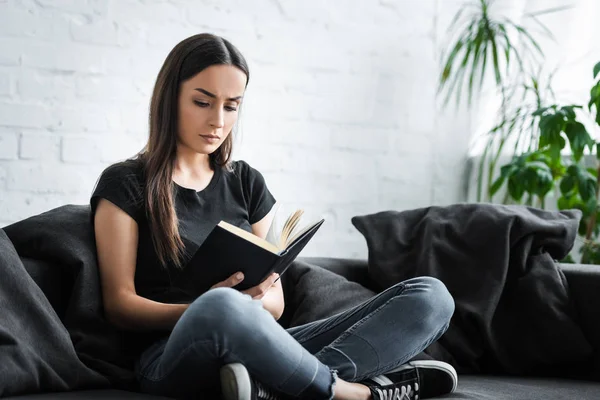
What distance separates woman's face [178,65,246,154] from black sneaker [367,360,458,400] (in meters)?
0.69

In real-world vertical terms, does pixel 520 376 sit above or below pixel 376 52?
below

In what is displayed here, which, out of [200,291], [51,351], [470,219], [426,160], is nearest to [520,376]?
[470,219]

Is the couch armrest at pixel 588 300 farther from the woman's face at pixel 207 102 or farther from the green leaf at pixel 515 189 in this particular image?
the woman's face at pixel 207 102

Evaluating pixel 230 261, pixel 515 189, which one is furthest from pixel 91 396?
pixel 515 189

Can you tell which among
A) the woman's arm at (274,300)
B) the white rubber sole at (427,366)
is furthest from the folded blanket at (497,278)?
the woman's arm at (274,300)

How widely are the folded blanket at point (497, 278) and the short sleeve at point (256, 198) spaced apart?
37 cm

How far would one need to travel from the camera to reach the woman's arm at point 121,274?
A: 5.96ft

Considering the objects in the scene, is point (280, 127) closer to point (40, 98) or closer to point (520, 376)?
point (40, 98)

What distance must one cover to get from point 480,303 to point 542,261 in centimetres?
22

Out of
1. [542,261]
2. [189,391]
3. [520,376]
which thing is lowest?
[520,376]

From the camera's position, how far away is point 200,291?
1803 millimetres

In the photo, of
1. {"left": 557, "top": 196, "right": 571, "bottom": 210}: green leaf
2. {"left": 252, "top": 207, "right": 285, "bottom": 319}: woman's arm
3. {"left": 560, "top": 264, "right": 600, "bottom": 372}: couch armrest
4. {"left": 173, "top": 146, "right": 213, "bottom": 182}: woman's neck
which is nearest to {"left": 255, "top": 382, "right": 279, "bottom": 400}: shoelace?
{"left": 252, "top": 207, "right": 285, "bottom": 319}: woman's arm

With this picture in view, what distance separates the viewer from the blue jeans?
5.11 feet

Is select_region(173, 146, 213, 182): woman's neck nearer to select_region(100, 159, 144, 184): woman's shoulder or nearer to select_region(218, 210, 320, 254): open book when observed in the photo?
select_region(100, 159, 144, 184): woman's shoulder
